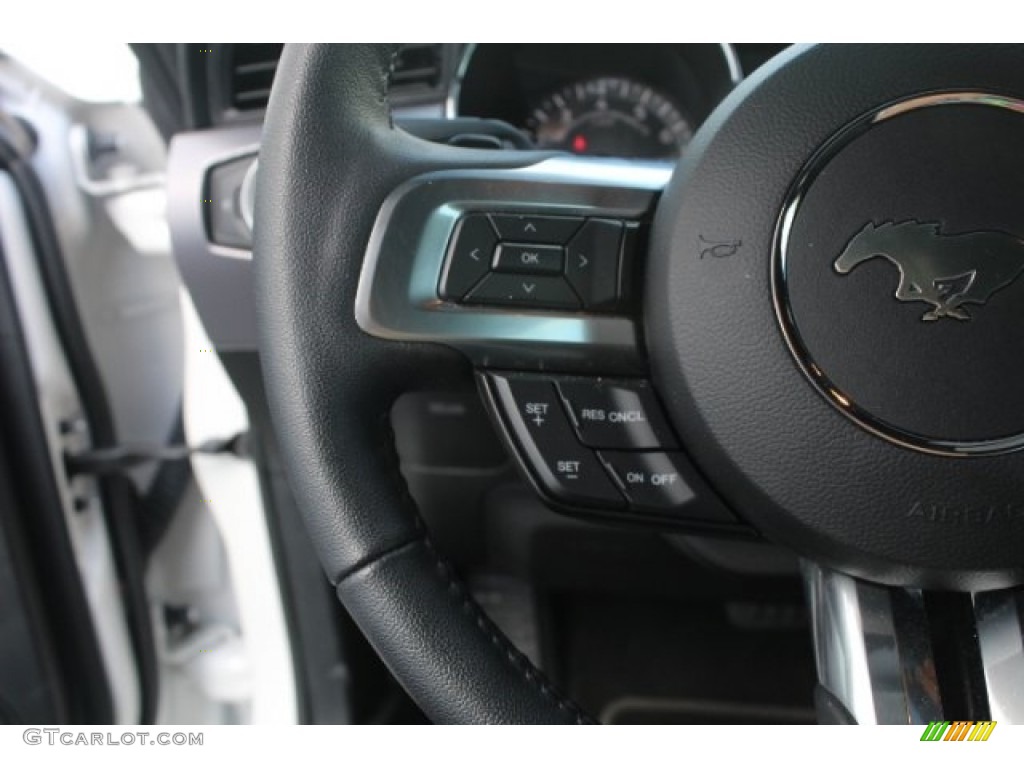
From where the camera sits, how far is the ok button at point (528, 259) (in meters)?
0.68

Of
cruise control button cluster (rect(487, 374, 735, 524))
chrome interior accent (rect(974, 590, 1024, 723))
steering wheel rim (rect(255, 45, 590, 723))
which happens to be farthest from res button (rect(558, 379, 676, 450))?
chrome interior accent (rect(974, 590, 1024, 723))

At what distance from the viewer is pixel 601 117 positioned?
1066mm

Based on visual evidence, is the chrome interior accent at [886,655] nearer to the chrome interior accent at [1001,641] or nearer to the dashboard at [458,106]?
the chrome interior accent at [1001,641]

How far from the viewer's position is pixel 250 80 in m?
0.96

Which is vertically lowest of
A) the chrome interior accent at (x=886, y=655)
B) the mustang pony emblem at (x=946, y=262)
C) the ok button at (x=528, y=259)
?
the chrome interior accent at (x=886, y=655)

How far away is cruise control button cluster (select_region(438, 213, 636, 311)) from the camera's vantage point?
0.68 meters

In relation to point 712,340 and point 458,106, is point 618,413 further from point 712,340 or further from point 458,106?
point 458,106

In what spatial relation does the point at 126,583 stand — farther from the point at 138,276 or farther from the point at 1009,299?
the point at 1009,299

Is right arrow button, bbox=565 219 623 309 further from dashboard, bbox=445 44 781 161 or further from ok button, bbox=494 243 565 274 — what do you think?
dashboard, bbox=445 44 781 161

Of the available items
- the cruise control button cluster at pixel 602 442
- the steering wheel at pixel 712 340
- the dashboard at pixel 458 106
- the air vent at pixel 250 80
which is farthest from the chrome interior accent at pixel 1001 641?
the air vent at pixel 250 80

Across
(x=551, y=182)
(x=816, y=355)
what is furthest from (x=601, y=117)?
(x=816, y=355)

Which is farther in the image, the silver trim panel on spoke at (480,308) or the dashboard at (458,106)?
the dashboard at (458,106)

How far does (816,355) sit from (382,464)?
0.27 metres
